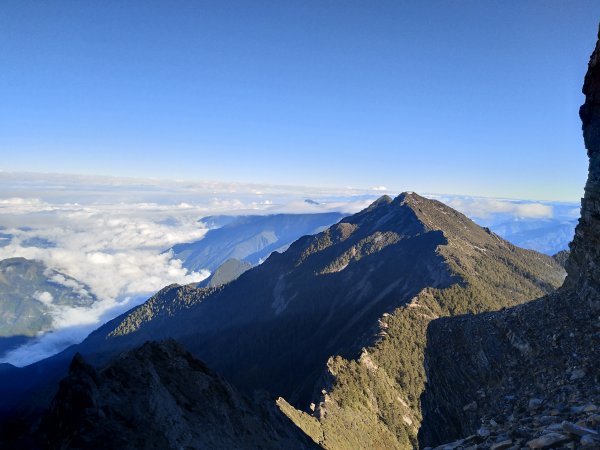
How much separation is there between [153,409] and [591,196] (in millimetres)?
39665

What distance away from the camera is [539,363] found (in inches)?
1340

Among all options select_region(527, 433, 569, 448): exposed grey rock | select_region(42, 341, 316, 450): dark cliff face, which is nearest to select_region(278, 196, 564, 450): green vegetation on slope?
select_region(42, 341, 316, 450): dark cliff face

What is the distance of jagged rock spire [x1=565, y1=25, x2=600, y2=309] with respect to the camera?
3353 cm

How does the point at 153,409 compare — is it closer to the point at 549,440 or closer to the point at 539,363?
the point at 549,440

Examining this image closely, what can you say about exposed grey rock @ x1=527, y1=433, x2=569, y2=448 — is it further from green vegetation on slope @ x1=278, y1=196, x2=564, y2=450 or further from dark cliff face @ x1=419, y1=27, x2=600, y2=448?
green vegetation on slope @ x1=278, y1=196, x2=564, y2=450

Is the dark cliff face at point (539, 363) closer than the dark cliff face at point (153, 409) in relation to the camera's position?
Yes

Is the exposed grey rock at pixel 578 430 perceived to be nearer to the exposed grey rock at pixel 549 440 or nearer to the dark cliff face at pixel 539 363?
the dark cliff face at pixel 539 363

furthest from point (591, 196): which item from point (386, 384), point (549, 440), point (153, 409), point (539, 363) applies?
point (386, 384)

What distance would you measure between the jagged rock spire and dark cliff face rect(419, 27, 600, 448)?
0.30 ft

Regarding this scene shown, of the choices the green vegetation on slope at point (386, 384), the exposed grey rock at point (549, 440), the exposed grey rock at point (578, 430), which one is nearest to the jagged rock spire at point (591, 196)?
the exposed grey rock at point (578, 430)

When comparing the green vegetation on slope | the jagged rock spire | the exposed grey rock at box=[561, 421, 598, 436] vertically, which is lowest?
the green vegetation on slope

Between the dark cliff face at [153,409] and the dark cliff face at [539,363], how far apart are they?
711 inches

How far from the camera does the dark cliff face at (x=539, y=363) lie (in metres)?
19.0

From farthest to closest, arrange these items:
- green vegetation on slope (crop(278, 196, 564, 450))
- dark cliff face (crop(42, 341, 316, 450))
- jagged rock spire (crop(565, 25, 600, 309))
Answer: green vegetation on slope (crop(278, 196, 564, 450)) < jagged rock spire (crop(565, 25, 600, 309)) < dark cliff face (crop(42, 341, 316, 450))
